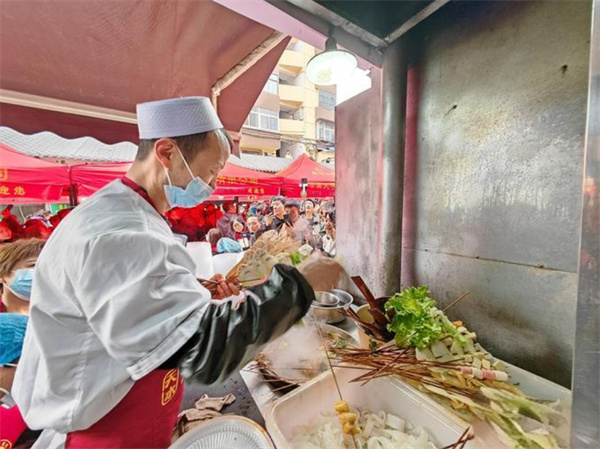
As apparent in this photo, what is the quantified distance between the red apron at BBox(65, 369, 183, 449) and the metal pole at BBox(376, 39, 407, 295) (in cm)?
193

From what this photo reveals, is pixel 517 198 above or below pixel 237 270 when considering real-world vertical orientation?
above

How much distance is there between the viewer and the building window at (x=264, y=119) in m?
21.7

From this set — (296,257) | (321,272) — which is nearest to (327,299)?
(296,257)

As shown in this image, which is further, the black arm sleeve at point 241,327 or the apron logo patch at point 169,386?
the apron logo patch at point 169,386

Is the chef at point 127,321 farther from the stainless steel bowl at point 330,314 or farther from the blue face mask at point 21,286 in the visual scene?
the blue face mask at point 21,286

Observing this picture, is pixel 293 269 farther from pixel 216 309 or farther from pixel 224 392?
pixel 224 392

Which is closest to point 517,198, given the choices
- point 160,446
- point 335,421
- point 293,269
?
point 293,269

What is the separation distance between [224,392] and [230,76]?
478 cm

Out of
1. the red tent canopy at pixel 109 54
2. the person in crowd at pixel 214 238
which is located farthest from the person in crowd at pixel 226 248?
the red tent canopy at pixel 109 54

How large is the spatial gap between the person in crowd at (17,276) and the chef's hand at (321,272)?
105 inches

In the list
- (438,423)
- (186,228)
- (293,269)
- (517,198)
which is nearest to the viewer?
(293,269)

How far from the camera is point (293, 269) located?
3.11 feet

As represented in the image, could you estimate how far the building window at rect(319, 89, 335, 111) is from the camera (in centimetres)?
2614

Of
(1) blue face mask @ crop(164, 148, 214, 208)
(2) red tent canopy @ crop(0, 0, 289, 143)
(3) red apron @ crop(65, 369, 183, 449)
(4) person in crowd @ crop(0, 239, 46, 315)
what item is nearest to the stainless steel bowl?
(3) red apron @ crop(65, 369, 183, 449)
